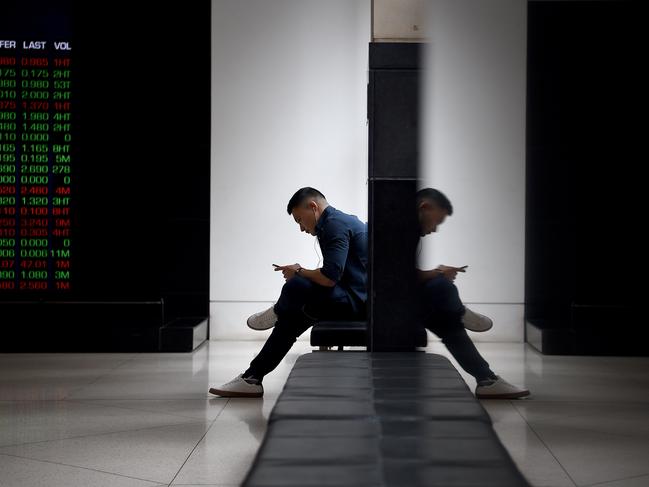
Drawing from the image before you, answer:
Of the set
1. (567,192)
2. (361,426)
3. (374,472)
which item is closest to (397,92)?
(361,426)

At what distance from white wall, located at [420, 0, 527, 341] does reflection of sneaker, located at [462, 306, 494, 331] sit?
4 cm

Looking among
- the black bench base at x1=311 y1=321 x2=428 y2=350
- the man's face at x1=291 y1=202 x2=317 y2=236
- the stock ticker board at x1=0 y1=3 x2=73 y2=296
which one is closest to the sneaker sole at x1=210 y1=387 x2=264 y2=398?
the black bench base at x1=311 y1=321 x2=428 y2=350

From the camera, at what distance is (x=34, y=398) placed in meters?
4.71

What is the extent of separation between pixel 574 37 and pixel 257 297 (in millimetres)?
3228

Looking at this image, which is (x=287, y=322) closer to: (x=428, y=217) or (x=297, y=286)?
(x=297, y=286)

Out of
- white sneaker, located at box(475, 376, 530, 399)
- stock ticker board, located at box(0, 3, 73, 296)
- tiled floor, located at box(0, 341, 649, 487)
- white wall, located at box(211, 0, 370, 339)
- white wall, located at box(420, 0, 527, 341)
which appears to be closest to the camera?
tiled floor, located at box(0, 341, 649, 487)

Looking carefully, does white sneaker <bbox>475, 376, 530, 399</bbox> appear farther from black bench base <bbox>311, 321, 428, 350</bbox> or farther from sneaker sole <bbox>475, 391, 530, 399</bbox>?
black bench base <bbox>311, 321, 428, 350</bbox>

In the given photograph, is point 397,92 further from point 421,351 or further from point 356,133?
point 356,133

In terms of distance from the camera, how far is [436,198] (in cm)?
427

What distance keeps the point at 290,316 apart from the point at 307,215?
0.65 metres

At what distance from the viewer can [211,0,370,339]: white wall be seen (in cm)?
764

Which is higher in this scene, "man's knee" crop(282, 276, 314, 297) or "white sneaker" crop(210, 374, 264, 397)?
"man's knee" crop(282, 276, 314, 297)

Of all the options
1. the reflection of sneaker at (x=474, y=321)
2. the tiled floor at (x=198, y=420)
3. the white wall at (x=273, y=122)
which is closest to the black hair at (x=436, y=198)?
the reflection of sneaker at (x=474, y=321)

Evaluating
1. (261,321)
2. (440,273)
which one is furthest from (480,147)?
(261,321)
